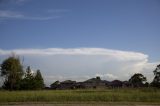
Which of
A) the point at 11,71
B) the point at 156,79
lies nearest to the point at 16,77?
the point at 11,71

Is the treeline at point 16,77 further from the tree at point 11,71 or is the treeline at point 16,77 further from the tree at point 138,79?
the tree at point 138,79

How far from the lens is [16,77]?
8838 centimetres

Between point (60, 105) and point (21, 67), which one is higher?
point (21, 67)

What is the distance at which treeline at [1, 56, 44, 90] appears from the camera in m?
85.0

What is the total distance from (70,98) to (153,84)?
59.1 metres

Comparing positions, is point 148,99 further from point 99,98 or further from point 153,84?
point 153,84

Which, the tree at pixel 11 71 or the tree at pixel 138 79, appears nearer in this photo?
the tree at pixel 11 71

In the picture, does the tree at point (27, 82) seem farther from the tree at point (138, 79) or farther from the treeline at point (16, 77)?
the tree at point (138, 79)

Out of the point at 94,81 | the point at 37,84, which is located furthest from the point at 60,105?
the point at 94,81

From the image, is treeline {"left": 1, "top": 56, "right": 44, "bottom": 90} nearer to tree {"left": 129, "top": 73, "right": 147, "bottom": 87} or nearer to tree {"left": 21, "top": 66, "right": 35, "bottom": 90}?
tree {"left": 21, "top": 66, "right": 35, "bottom": 90}

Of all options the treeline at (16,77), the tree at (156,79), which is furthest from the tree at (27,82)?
the tree at (156,79)

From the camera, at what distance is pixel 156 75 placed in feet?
299

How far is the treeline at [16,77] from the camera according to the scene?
8500 centimetres

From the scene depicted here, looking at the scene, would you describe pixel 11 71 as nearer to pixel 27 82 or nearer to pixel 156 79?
pixel 27 82
